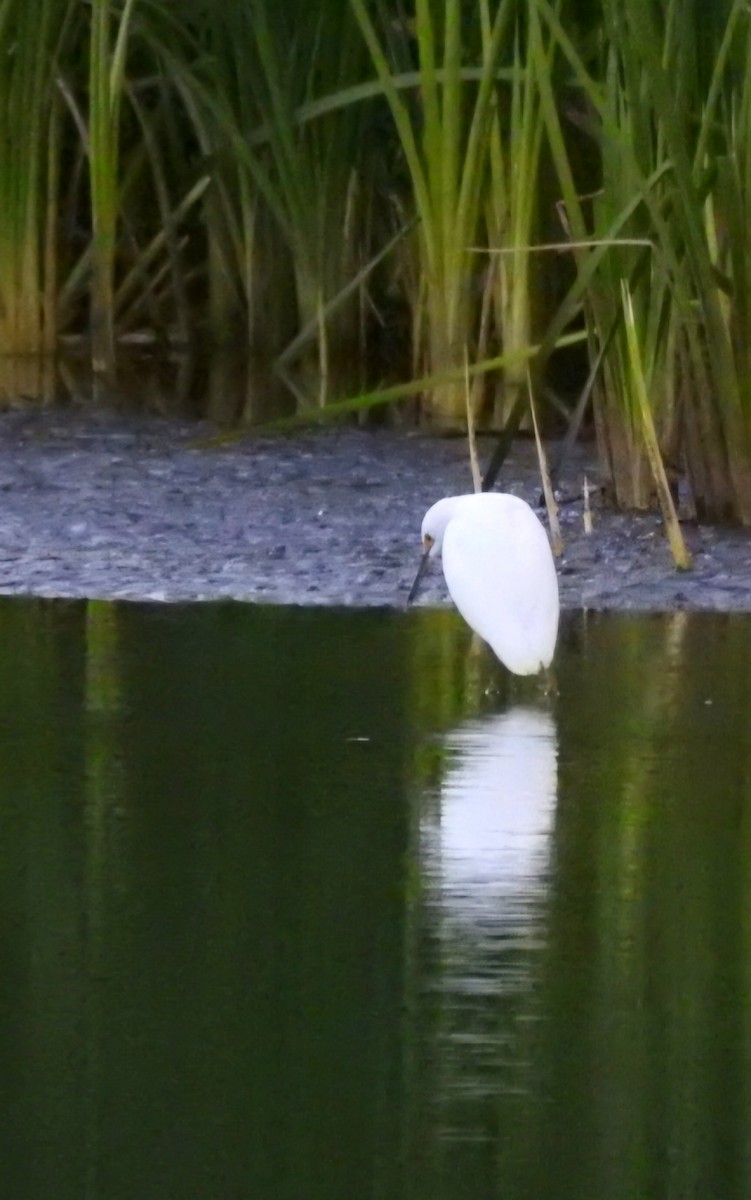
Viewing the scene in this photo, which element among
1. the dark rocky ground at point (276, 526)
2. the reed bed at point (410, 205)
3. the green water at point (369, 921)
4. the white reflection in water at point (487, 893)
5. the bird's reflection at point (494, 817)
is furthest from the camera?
the reed bed at point (410, 205)

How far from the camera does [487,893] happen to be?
10.2 feet

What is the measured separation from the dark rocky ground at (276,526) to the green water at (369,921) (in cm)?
51

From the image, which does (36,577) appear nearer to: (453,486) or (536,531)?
(536,531)

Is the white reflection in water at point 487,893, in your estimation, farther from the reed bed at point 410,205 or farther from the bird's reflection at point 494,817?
the reed bed at point 410,205

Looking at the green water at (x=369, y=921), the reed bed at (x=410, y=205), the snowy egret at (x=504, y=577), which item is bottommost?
the green water at (x=369, y=921)

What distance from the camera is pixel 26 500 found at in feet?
20.5

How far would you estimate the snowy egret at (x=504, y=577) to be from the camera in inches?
169

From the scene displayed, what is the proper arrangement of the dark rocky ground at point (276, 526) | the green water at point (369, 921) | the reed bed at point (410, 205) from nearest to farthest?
the green water at point (369, 921)
the dark rocky ground at point (276, 526)
the reed bed at point (410, 205)

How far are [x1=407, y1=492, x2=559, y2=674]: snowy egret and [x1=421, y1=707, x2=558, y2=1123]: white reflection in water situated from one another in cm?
19

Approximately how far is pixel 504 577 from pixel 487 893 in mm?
1438

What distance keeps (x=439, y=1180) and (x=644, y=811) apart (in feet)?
4.29

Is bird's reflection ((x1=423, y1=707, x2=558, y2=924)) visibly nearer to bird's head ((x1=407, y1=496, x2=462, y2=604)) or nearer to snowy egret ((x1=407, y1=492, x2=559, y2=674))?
snowy egret ((x1=407, y1=492, x2=559, y2=674))

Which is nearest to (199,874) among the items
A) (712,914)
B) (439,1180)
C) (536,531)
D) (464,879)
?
(464,879)

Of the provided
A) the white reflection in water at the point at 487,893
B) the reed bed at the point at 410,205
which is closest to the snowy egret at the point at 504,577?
the white reflection in water at the point at 487,893
